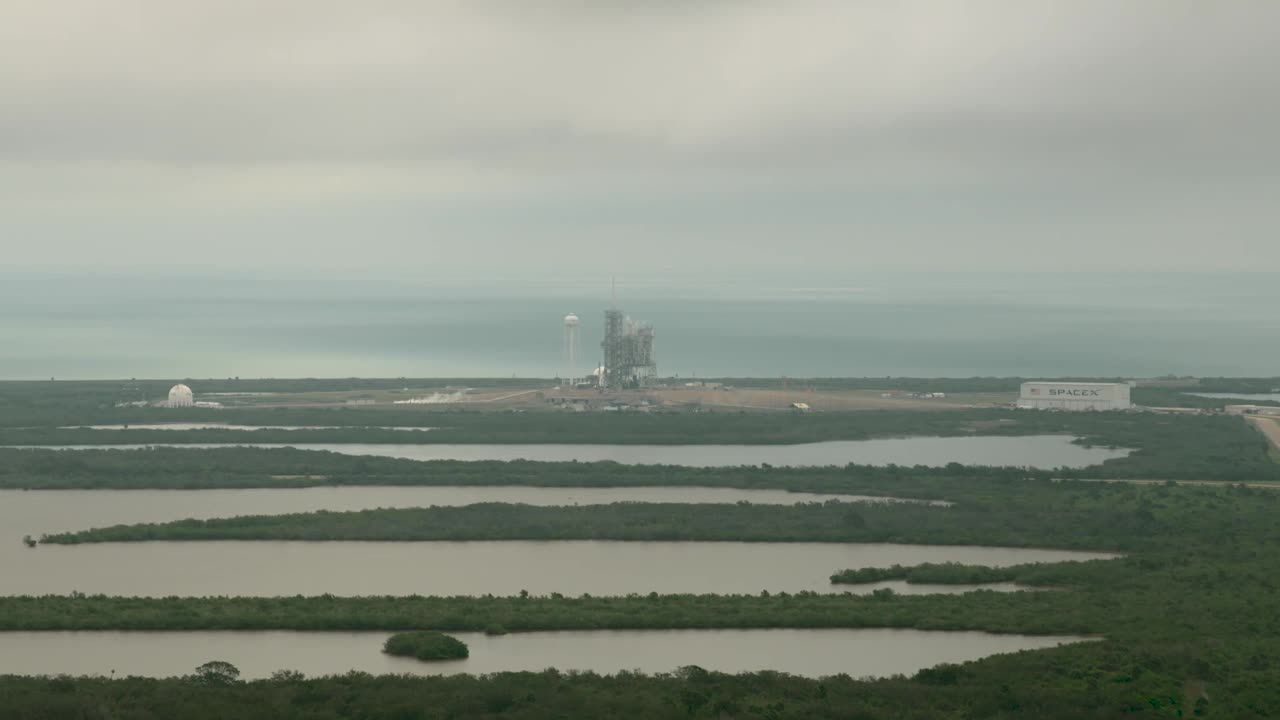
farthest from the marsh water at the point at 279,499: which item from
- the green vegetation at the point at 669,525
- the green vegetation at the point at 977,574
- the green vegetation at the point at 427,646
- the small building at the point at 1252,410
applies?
the small building at the point at 1252,410

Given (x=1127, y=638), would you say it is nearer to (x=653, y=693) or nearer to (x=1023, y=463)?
(x=653, y=693)

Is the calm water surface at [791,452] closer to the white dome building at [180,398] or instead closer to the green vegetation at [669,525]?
the green vegetation at [669,525]

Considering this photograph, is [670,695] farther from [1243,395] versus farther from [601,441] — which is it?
[1243,395]

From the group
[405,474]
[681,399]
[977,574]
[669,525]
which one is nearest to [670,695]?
[977,574]

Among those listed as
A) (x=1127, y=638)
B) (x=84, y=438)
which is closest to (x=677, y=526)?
(x=1127, y=638)

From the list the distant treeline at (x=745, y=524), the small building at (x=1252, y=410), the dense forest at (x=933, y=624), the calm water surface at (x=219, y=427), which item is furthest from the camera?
the small building at (x=1252, y=410)

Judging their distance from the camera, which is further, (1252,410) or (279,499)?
(1252,410)
